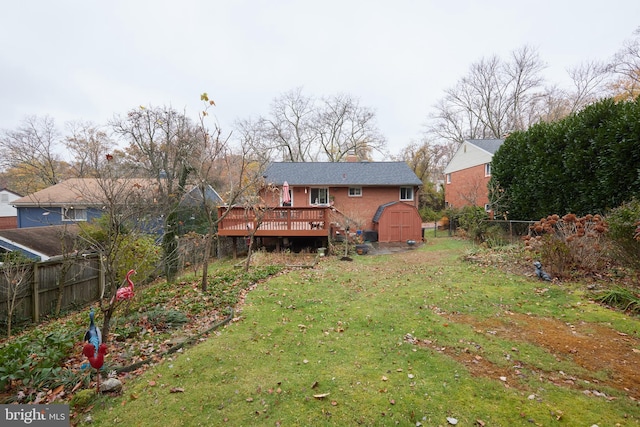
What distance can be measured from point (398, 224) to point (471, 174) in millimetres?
10479

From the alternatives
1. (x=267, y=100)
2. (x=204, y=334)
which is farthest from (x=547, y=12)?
(x=267, y=100)

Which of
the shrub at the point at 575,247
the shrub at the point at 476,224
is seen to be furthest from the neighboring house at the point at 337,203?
the shrub at the point at 575,247

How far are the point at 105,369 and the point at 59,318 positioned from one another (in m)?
7.30

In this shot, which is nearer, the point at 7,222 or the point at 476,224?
the point at 476,224

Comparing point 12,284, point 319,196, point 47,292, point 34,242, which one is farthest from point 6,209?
point 319,196

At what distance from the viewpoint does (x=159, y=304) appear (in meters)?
5.94

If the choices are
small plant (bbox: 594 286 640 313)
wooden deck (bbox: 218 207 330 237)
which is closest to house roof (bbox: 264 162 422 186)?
wooden deck (bbox: 218 207 330 237)

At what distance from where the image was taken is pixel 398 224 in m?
16.1

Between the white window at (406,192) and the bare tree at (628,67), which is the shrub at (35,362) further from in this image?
the bare tree at (628,67)

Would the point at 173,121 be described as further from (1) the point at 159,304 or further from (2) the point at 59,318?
(1) the point at 159,304

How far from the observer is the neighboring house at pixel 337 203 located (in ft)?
41.9
